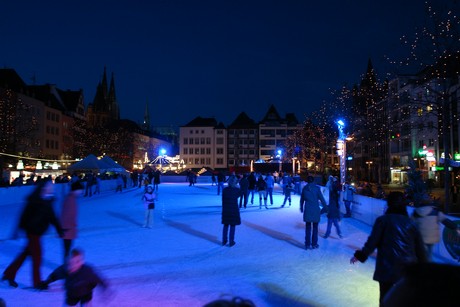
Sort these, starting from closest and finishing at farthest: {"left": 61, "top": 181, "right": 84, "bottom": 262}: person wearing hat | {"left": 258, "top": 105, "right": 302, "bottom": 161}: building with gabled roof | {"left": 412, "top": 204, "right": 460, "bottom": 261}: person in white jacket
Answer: {"left": 412, "top": 204, "right": 460, "bottom": 261}: person in white jacket → {"left": 61, "top": 181, "right": 84, "bottom": 262}: person wearing hat → {"left": 258, "top": 105, "right": 302, "bottom": 161}: building with gabled roof

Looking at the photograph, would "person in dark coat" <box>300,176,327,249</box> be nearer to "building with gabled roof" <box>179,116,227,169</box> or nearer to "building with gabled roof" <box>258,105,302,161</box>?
"building with gabled roof" <box>258,105,302,161</box>

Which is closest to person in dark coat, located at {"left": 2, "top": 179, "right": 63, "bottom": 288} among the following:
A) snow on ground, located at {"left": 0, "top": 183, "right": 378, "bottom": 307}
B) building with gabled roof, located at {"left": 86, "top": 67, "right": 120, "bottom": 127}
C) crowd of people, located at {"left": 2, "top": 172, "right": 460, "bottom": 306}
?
crowd of people, located at {"left": 2, "top": 172, "right": 460, "bottom": 306}

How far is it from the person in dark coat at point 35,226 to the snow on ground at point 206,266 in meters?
0.23

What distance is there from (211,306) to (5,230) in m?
13.0

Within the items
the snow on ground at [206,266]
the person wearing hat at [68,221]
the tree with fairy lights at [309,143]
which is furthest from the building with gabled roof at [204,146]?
the person wearing hat at [68,221]

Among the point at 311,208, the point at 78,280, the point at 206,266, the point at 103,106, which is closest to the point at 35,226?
the point at 78,280

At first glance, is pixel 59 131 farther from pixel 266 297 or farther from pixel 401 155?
pixel 266 297

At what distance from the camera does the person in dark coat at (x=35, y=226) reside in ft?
21.3

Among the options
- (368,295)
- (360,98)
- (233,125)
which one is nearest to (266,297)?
(368,295)

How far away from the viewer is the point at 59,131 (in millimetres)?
72562

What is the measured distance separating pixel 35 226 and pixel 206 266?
10.1 feet

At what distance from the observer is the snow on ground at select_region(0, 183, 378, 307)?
6.14 meters

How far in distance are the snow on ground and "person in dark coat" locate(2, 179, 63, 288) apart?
232 millimetres

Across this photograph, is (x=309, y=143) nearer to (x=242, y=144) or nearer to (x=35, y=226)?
(x=242, y=144)
